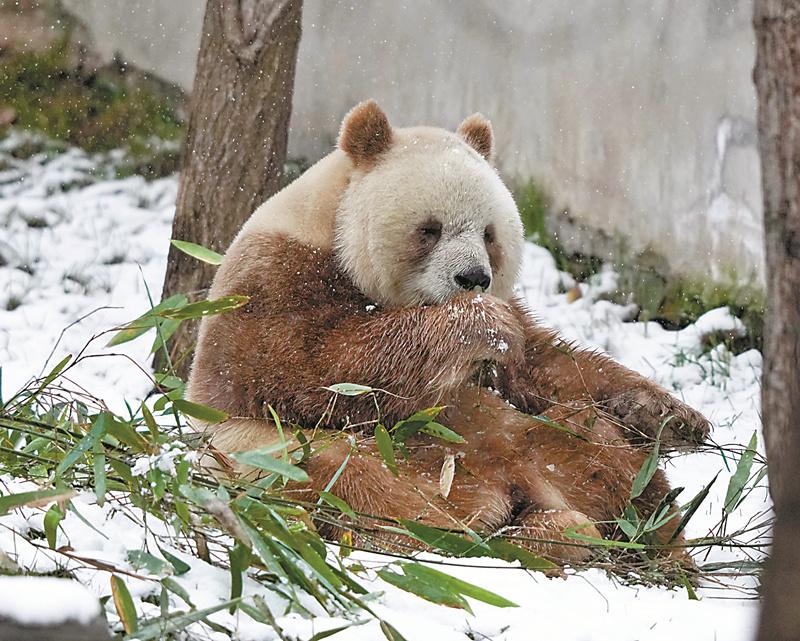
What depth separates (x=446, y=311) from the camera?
3.76 m

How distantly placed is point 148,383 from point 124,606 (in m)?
4.28

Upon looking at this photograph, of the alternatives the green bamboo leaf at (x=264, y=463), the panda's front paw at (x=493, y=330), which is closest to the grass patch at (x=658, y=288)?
the panda's front paw at (x=493, y=330)

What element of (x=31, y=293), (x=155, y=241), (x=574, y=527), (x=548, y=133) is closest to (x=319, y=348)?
(x=574, y=527)

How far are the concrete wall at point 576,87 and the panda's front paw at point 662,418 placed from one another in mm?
4126

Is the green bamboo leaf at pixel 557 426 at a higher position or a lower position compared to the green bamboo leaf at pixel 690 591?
higher

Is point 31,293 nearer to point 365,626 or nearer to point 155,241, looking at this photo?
point 155,241

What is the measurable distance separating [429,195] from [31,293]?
436 cm

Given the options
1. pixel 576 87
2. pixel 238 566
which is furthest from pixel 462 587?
pixel 576 87

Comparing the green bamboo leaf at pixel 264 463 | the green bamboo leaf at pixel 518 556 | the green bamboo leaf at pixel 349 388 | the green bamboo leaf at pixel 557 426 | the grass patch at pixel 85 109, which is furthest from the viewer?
the grass patch at pixel 85 109

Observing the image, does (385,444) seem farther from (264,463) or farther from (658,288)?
(658,288)

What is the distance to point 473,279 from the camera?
155 inches

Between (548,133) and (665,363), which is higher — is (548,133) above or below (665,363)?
above

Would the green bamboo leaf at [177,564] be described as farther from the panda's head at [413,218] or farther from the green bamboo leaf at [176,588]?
the panda's head at [413,218]

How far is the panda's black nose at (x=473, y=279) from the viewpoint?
3930mm
